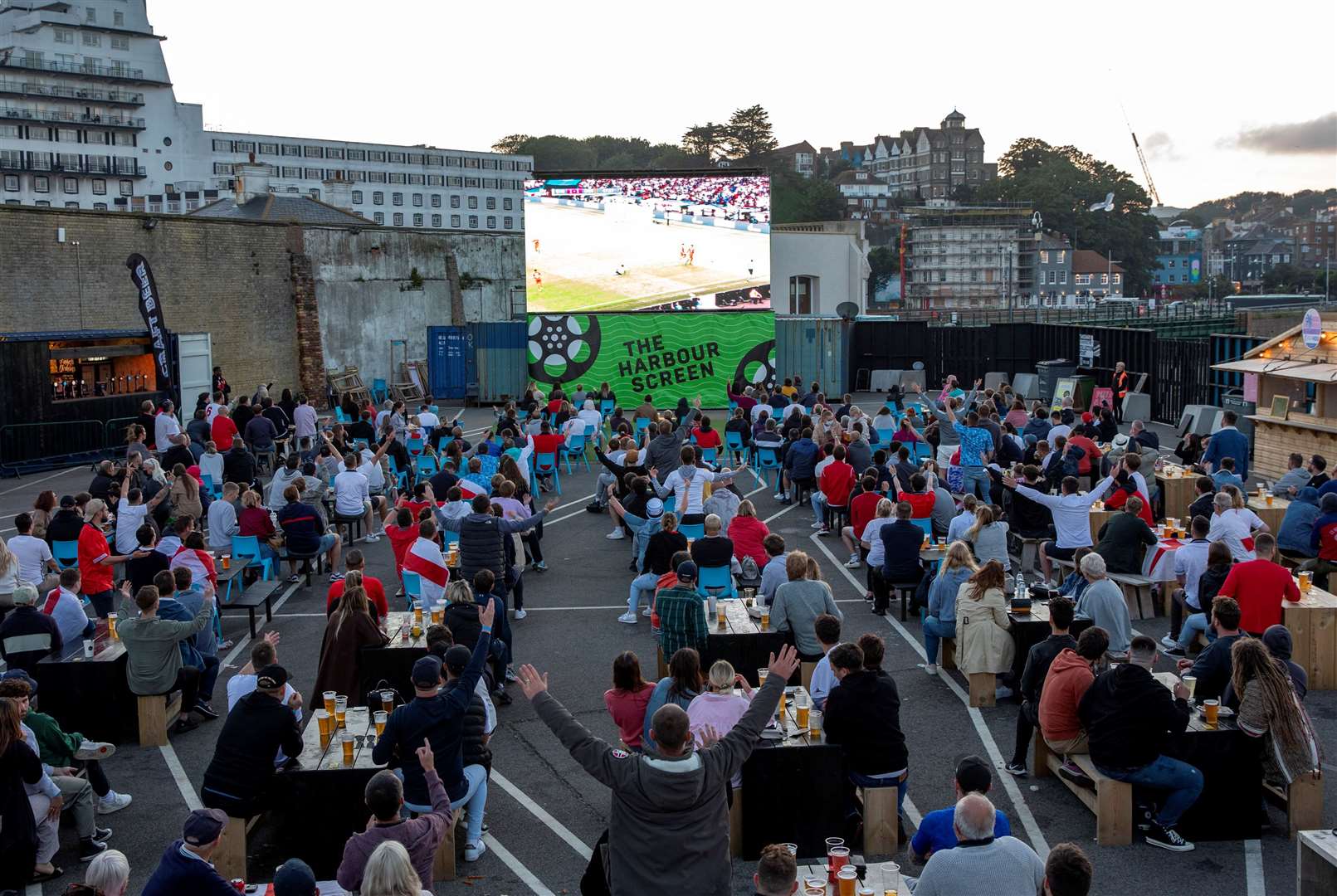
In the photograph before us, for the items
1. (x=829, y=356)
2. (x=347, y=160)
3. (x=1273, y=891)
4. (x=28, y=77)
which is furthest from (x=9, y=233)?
(x=347, y=160)

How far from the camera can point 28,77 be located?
86.8 meters

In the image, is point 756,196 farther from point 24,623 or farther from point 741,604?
point 24,623

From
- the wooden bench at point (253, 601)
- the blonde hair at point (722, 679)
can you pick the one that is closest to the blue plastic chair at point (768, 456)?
the wooden bench at point (253, 601)

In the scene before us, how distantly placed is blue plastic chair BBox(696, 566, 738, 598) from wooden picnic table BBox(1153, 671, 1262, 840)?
451 centimetres

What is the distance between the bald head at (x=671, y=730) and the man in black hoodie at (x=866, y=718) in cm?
222

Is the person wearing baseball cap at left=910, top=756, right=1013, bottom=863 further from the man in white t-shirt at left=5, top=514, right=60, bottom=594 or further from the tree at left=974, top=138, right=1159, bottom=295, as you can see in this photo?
the tree at left=974, top=138, right=1159, bottom=295

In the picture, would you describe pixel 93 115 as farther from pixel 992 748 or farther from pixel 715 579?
pixel 992 748

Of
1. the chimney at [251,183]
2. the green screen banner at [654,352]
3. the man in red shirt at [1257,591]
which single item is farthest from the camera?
the chimney at [251,183]

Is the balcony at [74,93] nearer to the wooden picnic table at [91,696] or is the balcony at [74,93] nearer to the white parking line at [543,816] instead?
the wooden picnic table at [91,696]

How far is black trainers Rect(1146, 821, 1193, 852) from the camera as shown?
7.04 metres

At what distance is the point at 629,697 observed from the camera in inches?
286

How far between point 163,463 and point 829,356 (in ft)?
65.6

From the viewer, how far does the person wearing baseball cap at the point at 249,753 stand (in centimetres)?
678

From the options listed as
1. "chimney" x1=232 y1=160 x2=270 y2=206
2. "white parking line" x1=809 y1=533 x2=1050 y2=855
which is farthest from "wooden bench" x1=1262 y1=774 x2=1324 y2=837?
"chimney" x1=232 y1=160 x2=270 y2=206
